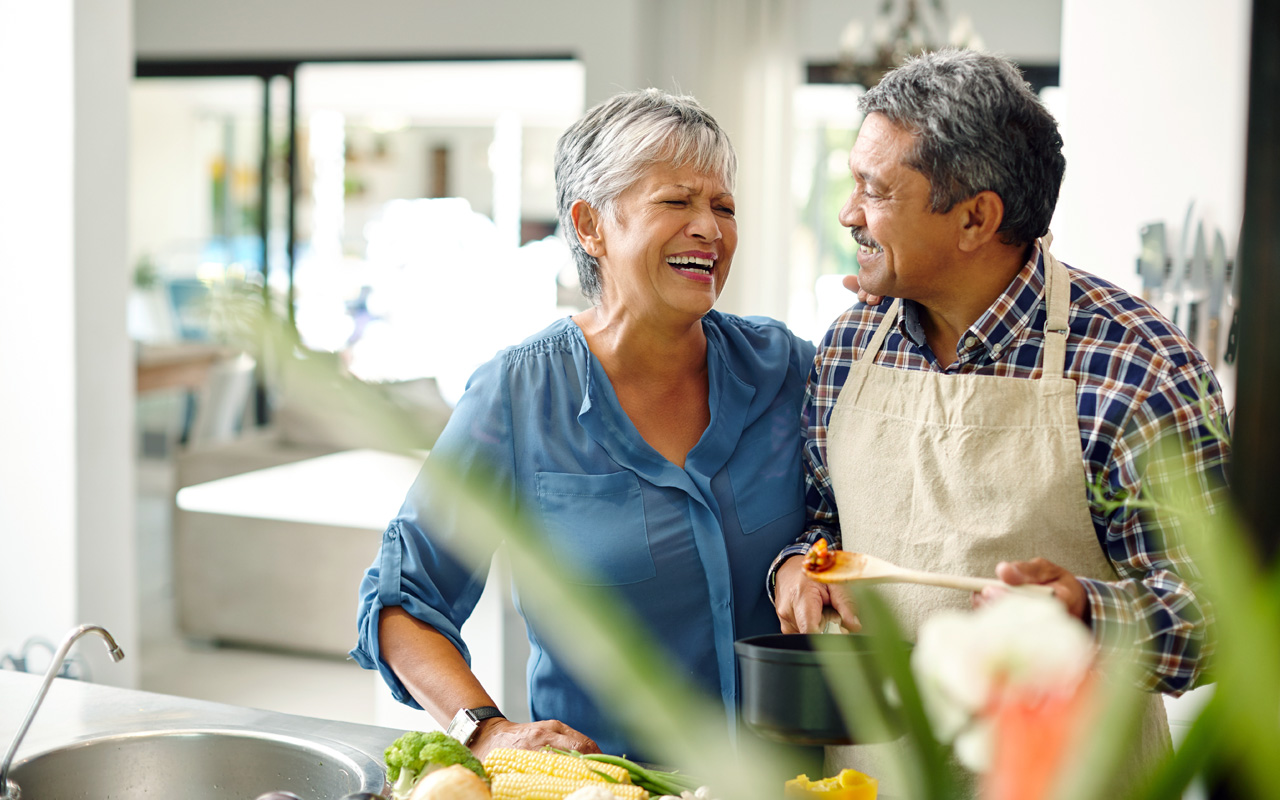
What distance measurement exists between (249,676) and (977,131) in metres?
3.69

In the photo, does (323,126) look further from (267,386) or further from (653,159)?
(267,386)

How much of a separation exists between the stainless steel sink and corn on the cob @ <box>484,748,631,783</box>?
0.38 meters

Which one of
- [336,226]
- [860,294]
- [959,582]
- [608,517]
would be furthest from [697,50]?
[959,582]

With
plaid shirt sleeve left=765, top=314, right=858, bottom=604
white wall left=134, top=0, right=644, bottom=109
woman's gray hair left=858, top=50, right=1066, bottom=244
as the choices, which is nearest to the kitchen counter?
plaid shirt sleeve left=765, top=314, right=858, bottom=604

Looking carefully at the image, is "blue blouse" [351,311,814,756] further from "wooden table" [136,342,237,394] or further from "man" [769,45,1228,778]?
"wooden table" [136,342,237,394]

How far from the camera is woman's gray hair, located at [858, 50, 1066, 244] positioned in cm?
125

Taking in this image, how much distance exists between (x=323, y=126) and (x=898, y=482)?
768 cm

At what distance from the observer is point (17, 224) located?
2943 mm

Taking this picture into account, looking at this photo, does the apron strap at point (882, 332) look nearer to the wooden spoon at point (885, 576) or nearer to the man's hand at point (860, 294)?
the man's hand at point (860, 294)

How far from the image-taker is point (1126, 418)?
1214mm

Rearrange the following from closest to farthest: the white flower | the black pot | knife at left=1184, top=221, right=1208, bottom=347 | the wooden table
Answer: the white flower → the black pot → knife at left=1184, top=221, right=1208, bottom=347 → the wooden table

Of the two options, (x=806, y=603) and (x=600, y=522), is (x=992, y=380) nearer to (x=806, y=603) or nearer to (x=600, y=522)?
(x=806, y=603)

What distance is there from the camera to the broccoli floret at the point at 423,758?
3.56ft

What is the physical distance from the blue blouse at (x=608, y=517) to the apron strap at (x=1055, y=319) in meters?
0.40
